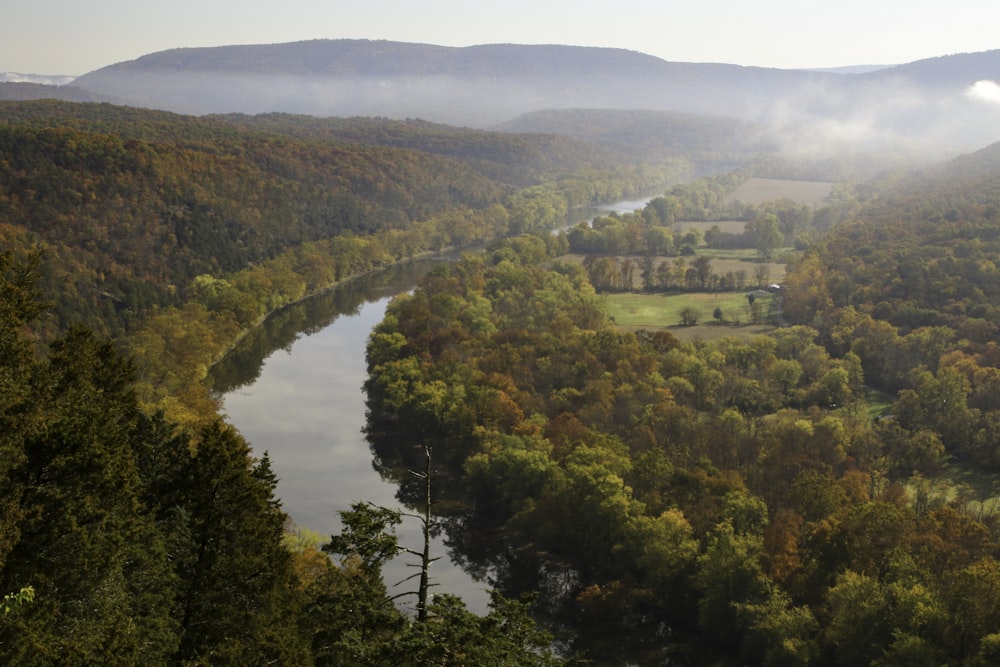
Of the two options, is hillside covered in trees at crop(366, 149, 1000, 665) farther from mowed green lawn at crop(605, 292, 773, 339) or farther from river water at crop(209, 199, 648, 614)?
mowed green lawn at crop(605, 292, 773, 339)

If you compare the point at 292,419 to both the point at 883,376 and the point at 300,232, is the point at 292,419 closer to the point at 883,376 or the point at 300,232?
the point at 883,376

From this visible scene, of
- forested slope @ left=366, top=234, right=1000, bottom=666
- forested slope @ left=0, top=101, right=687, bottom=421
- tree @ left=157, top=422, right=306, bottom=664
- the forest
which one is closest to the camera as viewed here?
the forest

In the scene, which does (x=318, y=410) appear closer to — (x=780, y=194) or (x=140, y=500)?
(x=140, y=500)

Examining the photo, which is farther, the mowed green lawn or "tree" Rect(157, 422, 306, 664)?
the mowed green lawn

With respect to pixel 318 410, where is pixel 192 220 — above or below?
above

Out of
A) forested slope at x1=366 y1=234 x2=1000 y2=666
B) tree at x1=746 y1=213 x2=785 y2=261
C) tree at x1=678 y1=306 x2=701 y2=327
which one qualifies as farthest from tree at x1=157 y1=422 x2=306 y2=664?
tree at x1=746 y1=213 x2=785 y2=261

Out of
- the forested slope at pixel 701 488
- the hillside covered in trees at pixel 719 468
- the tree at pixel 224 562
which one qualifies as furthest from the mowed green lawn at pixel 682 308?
the tree at pixel 224 562

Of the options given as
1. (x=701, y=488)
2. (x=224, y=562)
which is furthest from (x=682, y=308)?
(x=224, y=562)
